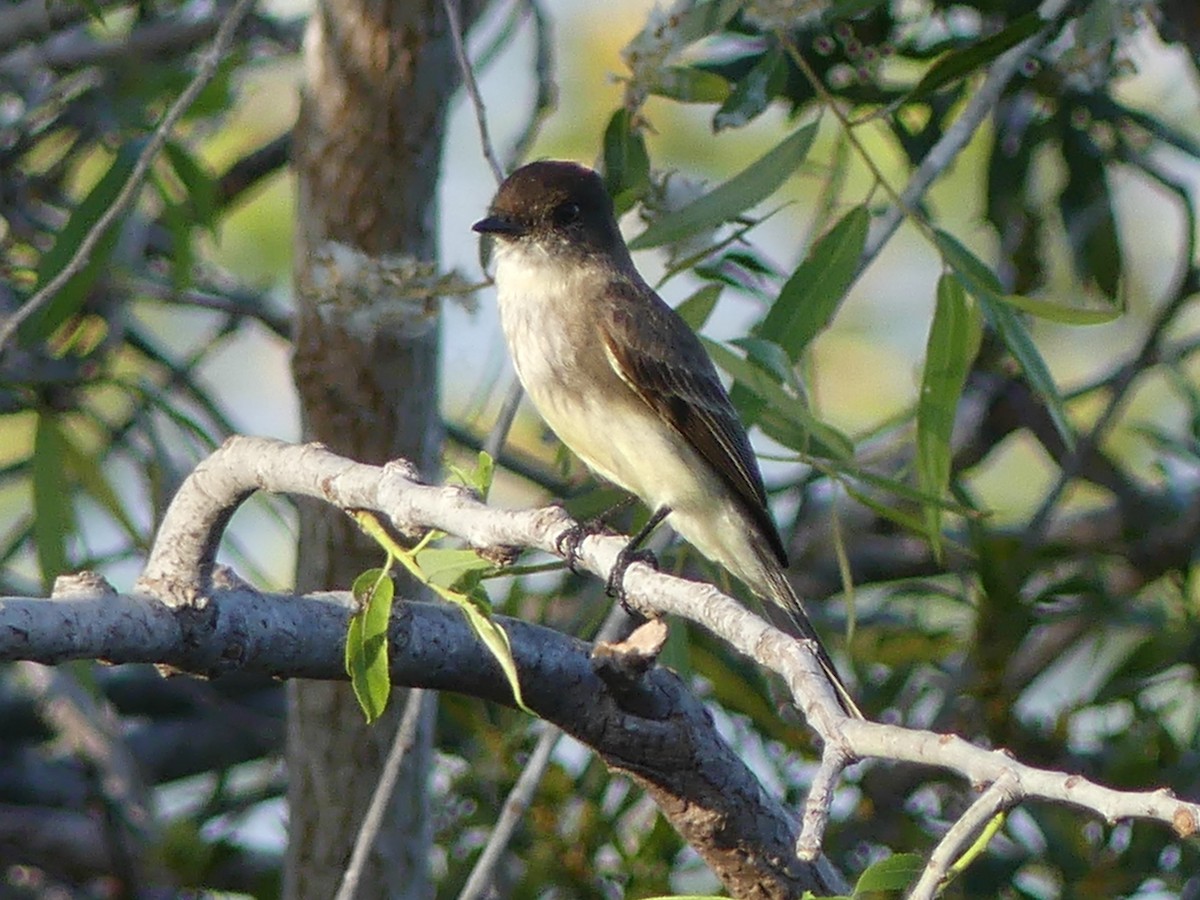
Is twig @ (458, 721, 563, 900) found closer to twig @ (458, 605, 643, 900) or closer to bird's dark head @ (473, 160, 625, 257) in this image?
twig @ (458, 605, 643, 900)

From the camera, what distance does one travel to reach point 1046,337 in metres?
6.29

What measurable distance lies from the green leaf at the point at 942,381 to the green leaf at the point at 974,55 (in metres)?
0.30

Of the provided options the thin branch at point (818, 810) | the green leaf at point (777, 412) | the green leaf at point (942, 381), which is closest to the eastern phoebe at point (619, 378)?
the green leaf at point (777, 412)

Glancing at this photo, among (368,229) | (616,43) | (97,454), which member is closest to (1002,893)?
(368,229)

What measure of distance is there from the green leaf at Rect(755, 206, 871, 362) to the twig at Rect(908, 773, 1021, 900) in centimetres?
163

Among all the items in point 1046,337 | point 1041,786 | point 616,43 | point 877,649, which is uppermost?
point 616,43

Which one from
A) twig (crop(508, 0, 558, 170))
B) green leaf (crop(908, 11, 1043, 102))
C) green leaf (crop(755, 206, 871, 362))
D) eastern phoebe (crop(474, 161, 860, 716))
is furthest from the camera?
twig (crop(508, 0, 558, 170))

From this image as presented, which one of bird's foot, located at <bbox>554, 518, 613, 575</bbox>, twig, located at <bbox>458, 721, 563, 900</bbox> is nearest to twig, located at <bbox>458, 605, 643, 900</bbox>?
twig, located at <bbox>458, 721, 563, 900</bbox>

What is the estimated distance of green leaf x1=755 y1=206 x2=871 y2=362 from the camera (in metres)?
2.99

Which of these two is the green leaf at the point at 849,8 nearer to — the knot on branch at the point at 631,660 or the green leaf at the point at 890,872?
the knot on branch at the point at 631,660

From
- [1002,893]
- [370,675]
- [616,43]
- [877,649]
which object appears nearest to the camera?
[370,675]

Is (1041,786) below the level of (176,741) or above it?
below

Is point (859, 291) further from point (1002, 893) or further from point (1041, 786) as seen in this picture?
point (1041, 786)

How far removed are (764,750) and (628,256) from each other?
3.32 ft
